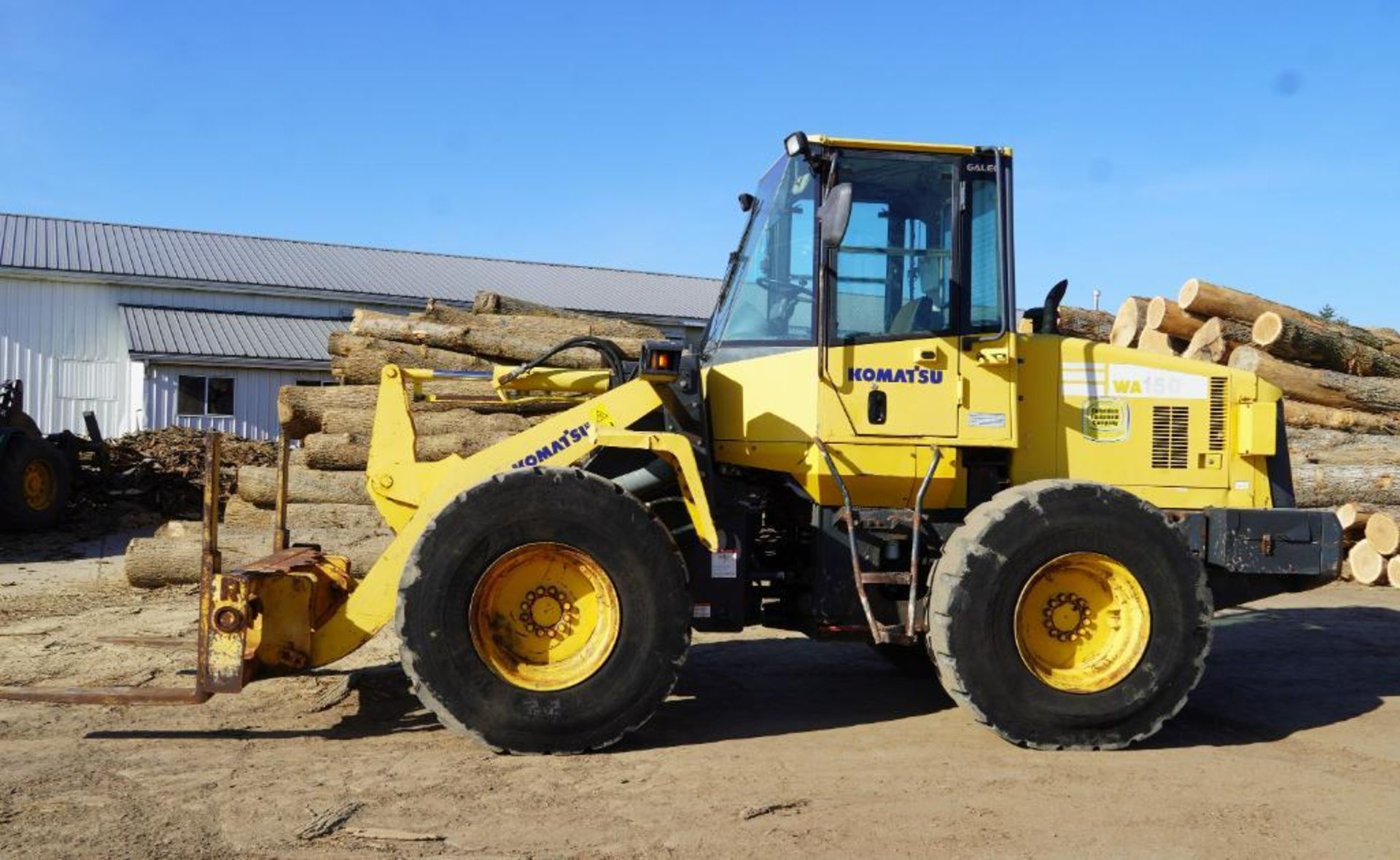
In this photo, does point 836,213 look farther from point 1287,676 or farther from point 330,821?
point 1287,676

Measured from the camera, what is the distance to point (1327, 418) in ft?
45.5

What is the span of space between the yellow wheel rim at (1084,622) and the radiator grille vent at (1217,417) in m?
1.24

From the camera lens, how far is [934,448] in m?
6.10

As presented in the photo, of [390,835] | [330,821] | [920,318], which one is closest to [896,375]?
[920,318]

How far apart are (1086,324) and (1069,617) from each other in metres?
8.80

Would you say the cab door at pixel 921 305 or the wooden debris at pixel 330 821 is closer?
the wooden debris at pixel 330 821

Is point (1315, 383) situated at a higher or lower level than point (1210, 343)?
lower

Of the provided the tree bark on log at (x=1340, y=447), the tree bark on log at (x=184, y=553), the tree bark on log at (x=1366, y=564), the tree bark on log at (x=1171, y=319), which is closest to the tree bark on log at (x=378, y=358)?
the tree bark on log at (x=184, y=553)

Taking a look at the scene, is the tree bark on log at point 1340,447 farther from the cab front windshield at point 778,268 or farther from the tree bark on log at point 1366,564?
the cab front windshield at point 778,268

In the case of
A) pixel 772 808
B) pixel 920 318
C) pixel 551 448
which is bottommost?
pixel 772 808

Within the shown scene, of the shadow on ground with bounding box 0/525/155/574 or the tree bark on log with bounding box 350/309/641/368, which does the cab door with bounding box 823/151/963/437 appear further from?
the shadow on ground with bounding box 0/525/155/574

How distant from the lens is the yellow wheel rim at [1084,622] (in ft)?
19.2

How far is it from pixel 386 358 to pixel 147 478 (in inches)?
269

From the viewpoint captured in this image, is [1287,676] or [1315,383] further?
[1315,383]
